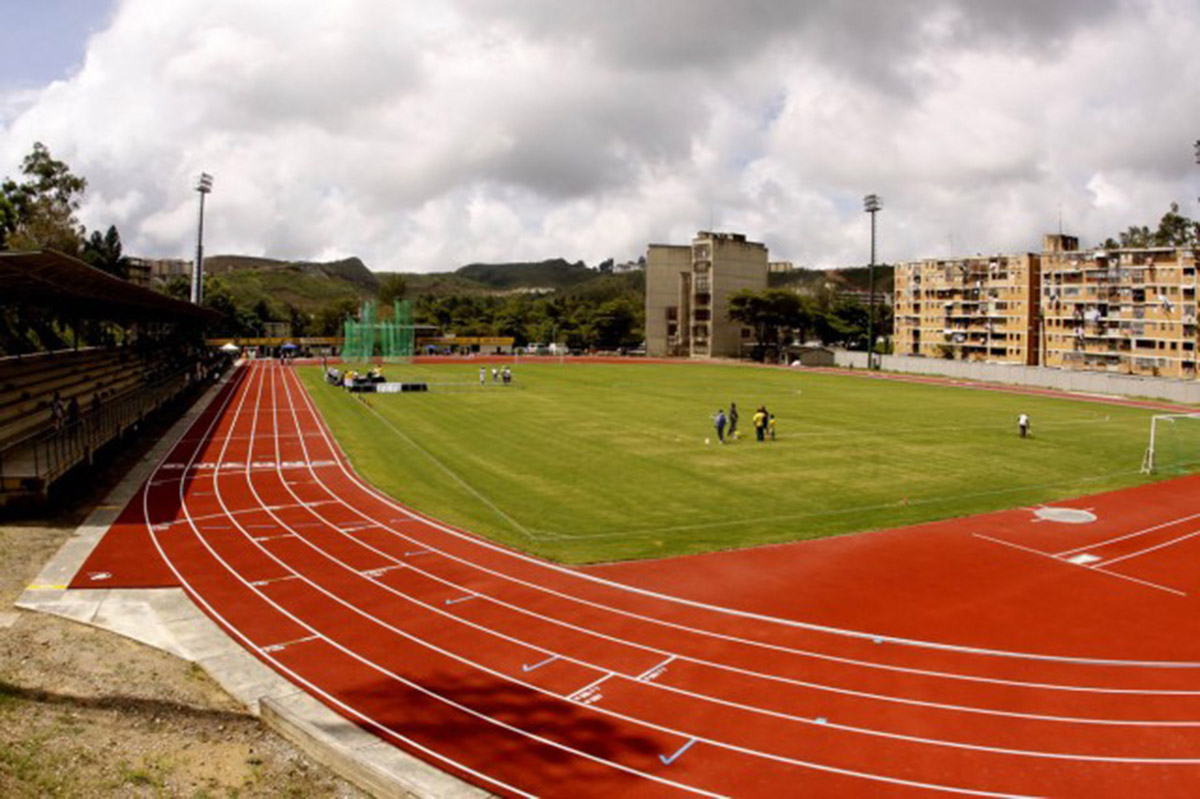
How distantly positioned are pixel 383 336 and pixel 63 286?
59.9 metres

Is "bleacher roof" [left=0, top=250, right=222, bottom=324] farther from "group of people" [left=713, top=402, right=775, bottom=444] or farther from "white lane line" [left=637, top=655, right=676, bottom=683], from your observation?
"group of people" [left=713, top=402, right=775, bottom=444]

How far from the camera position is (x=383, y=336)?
87.9m

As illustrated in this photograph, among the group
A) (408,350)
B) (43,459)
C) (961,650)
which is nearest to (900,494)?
(961,650)

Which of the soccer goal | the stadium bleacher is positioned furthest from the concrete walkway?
the soccer goal

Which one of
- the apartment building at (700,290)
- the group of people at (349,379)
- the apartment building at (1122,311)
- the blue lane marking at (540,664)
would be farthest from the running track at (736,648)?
the apartment building at (700,290)

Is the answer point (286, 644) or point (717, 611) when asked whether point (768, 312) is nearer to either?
point (717, 611)

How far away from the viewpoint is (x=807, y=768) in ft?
34.9

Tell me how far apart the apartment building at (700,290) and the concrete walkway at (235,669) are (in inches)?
4230

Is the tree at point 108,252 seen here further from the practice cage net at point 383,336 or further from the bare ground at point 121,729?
the bare ground at point 121,729

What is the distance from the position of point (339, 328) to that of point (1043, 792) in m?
157

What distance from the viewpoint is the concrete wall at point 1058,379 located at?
60.6 metres

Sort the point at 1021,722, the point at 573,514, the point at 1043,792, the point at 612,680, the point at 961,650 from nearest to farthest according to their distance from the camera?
the point at 1043,792, the point at 1021,722, the point at 612,680, the point at 961,650, the point at 573,514

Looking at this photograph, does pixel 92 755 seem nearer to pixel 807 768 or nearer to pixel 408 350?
pixel 807 768

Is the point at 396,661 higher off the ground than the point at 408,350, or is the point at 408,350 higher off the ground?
the point at 408,350
